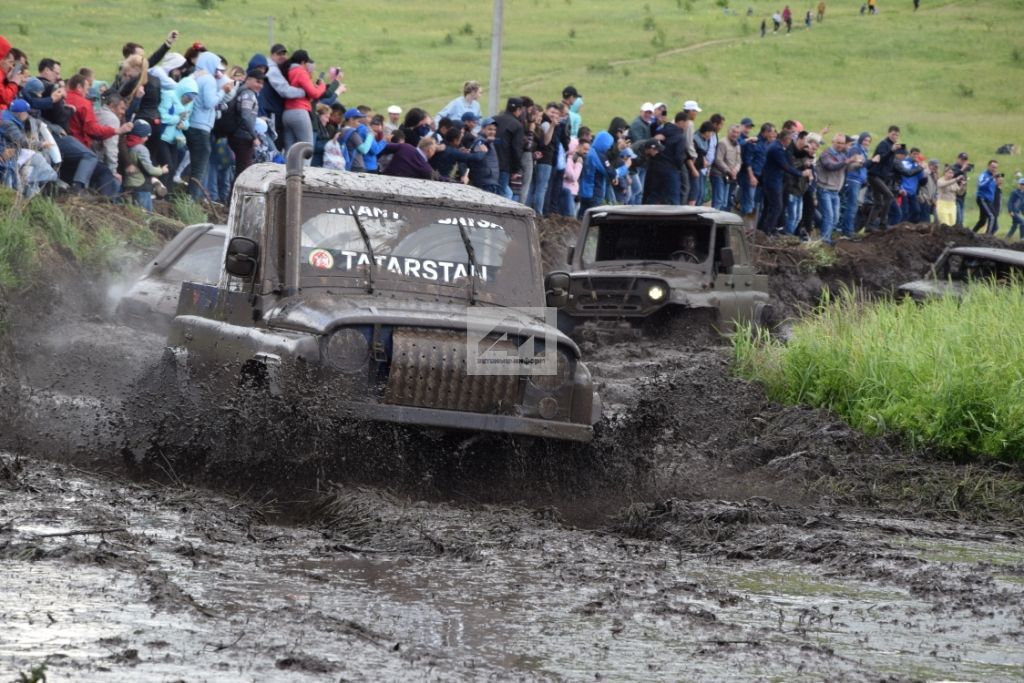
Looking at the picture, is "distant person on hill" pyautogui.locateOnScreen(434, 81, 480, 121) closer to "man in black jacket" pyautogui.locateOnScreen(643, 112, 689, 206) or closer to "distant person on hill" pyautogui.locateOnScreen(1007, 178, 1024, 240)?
"man in black jacket" pyautogui.locateOnScreen(643, 112, 689, 206)

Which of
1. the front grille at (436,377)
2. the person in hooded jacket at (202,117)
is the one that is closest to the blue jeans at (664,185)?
the person in hooded jacket at (202,117)

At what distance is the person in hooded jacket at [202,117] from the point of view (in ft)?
54.3

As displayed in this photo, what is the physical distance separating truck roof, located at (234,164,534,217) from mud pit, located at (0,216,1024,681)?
1.54 meters

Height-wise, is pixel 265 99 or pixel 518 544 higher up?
pixel 265 99

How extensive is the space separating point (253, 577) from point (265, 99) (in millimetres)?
11531

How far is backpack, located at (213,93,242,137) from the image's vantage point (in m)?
16.8

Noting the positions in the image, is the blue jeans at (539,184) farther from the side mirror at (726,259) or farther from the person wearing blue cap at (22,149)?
the person wearing blue cap at (22,149)

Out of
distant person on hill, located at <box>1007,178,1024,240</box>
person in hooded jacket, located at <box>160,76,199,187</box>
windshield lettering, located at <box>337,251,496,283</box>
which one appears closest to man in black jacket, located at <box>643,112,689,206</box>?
person in hooded jacket, located at <box>160,76,199,187</box>

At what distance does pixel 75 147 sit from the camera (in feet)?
51.3

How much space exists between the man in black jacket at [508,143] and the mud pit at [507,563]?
8.70 m

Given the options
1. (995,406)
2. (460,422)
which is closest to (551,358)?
(460,422)

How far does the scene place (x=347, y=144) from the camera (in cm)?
1792

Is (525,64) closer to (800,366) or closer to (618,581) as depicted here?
(800,366)

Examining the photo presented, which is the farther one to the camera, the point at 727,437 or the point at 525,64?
the point at 525,64
